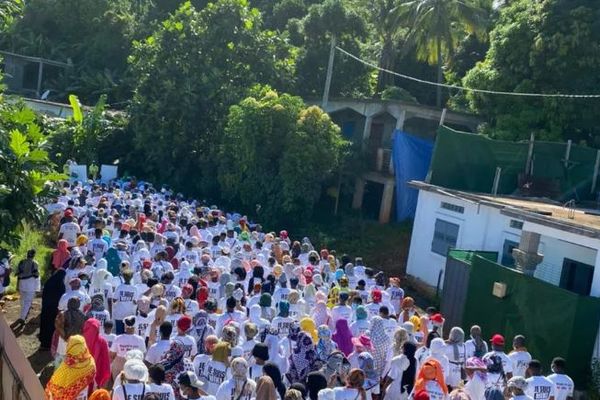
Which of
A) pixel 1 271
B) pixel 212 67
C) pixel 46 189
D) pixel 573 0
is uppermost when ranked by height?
pixel 573 0

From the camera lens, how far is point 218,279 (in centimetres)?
1220

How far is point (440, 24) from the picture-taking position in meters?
29.9

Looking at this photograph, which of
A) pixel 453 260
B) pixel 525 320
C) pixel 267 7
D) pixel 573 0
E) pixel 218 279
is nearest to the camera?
pixel 218 279

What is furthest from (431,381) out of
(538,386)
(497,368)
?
(538,386)

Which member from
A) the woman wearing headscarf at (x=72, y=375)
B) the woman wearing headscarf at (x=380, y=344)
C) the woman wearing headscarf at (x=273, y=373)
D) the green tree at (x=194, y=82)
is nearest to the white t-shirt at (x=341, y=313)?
the woman wearing headscarf at (x=380, y=344)

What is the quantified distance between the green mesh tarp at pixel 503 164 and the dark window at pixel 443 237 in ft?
5.64

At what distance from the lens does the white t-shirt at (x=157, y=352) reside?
862cm

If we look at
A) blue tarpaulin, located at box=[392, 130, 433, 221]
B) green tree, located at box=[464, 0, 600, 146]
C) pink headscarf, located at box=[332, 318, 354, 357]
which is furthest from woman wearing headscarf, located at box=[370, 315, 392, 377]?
green tree, located at box=[464, 0, 600, 146]

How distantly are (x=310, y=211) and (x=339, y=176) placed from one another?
172 cm

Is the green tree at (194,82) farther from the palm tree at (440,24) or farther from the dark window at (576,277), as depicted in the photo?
the dark window at (576,277)

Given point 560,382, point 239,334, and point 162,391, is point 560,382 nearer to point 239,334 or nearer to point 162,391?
point 239,334

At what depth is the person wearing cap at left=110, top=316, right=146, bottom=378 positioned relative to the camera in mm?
8953

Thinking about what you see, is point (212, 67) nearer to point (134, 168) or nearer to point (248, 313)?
point (134, 168)

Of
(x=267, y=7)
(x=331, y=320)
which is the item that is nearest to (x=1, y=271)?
(x=331, y=320)
